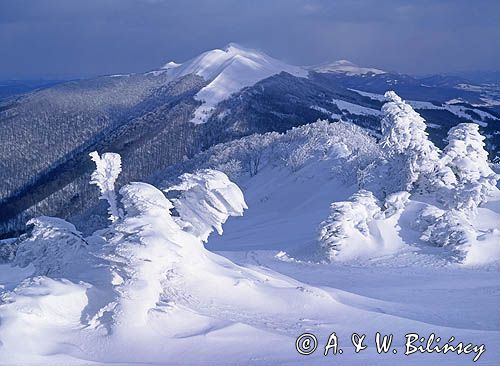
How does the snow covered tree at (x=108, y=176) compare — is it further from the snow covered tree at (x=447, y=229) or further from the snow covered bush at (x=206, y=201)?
the snow covered tree at (x=447, y=229)

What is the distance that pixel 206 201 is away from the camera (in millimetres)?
15602

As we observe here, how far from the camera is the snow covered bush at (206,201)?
15.3 metres

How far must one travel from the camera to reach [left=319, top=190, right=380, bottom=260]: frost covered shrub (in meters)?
24.5

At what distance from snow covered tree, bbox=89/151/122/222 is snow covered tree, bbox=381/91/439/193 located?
15730 millimetres

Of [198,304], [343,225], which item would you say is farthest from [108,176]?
[343,225]

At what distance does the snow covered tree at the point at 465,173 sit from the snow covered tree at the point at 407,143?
0.85 m

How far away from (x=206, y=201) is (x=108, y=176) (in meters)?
3.36

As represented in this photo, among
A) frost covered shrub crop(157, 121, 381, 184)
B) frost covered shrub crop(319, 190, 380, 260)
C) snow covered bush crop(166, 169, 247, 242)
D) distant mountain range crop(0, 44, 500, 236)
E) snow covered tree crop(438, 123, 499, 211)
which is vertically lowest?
distant mountain range crop(0, 44, 500, 236)

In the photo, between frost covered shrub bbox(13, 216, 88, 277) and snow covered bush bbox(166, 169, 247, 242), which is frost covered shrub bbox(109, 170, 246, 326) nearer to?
snow covered bush bbox(166, 169, 247, 242)

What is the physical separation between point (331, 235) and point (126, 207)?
12361 millimetres

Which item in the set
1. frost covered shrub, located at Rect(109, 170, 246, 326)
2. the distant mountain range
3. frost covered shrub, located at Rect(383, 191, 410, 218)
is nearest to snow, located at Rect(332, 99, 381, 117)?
the distant mountain range

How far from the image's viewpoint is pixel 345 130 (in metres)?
72.4

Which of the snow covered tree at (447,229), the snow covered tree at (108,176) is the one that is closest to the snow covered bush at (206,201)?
the snow covered tree at (108,176)

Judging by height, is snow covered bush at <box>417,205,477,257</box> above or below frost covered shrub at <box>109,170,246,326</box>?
below
